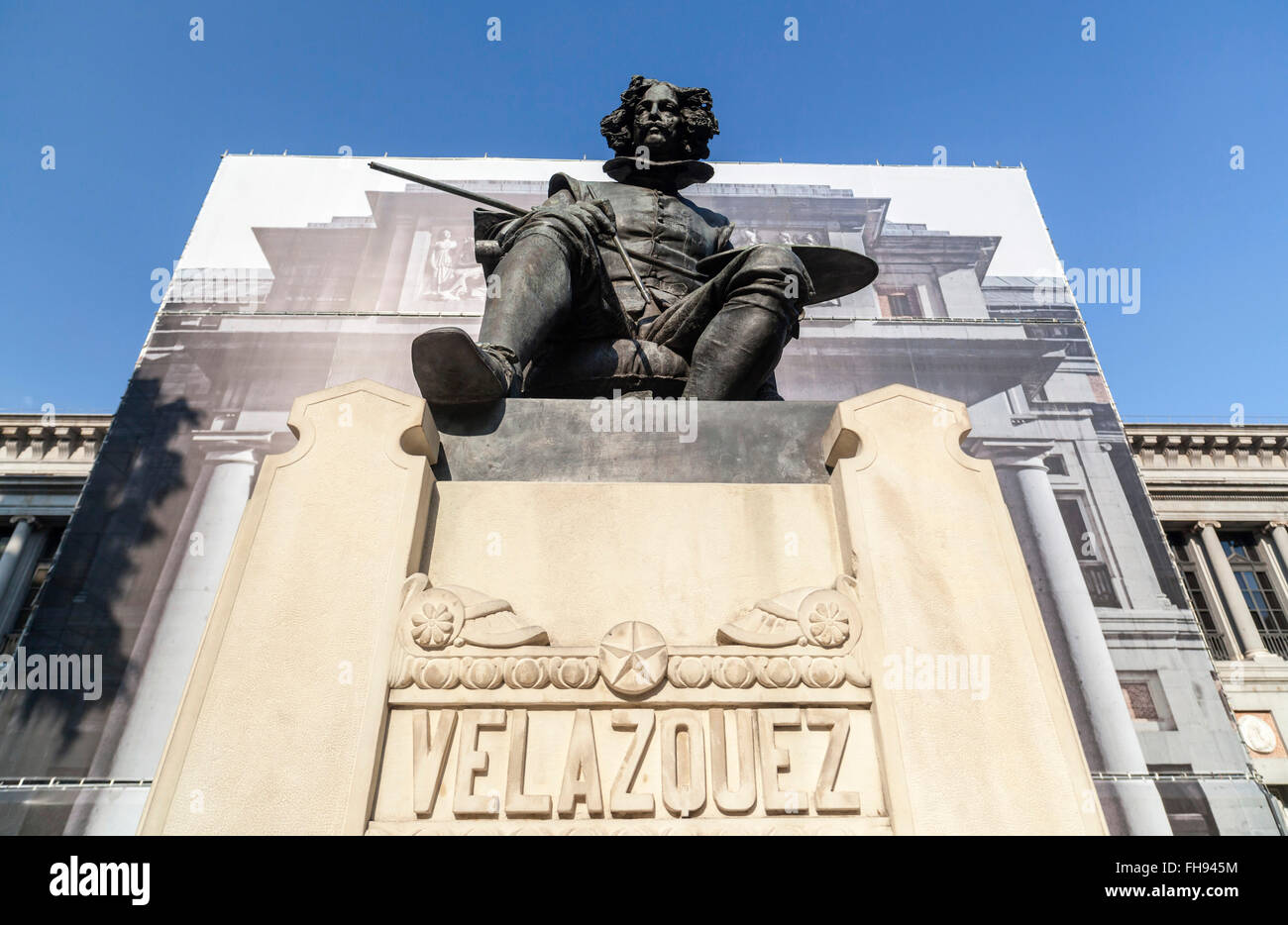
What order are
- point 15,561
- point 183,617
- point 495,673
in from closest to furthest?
point 495,673
point 183,617
point 15,561

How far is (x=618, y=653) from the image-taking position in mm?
2041

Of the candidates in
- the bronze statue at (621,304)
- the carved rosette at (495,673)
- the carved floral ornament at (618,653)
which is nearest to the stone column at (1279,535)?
the bronze statue at (621,304)

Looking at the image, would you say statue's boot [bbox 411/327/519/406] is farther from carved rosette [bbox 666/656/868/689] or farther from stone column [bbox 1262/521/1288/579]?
stone column [bbox 1262/521/1288/579]

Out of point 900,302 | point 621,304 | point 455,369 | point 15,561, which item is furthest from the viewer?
point 15,561

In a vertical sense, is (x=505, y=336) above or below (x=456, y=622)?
above

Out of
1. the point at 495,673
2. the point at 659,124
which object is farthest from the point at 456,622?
the point at 659,124

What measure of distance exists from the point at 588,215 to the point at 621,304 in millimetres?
420

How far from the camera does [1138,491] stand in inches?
416

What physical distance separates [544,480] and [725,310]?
121 centimetres

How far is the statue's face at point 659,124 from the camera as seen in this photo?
4426 mm

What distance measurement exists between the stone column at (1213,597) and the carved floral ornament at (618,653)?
18.1 m

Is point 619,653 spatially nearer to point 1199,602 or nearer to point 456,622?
point 456,622

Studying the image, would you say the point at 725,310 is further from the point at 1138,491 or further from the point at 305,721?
the point at 1138,491
